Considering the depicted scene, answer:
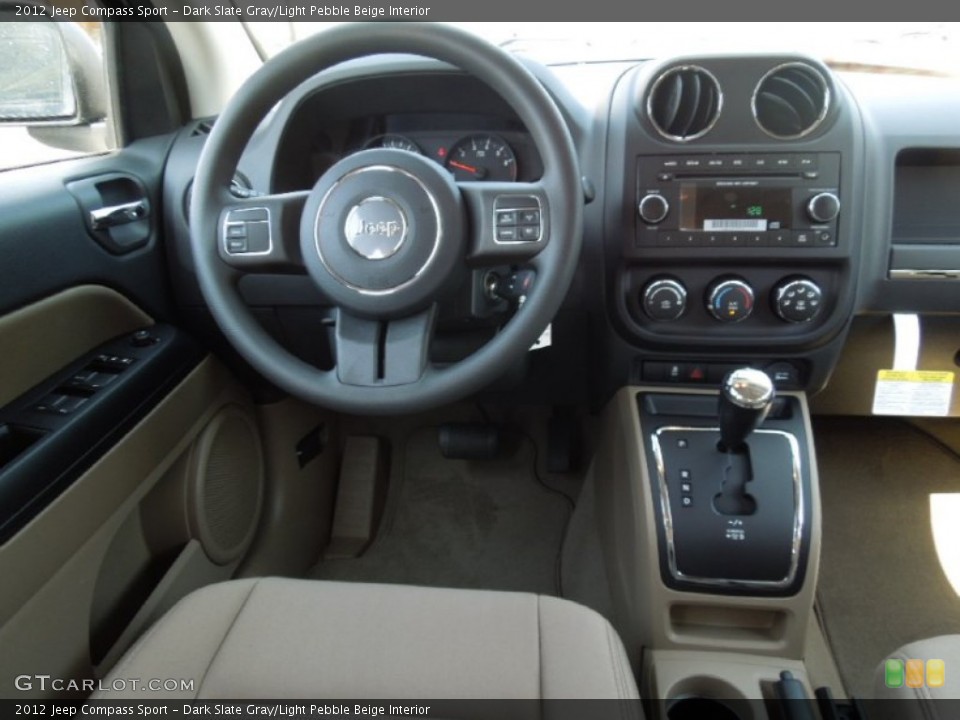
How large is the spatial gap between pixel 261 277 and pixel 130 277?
23 cm

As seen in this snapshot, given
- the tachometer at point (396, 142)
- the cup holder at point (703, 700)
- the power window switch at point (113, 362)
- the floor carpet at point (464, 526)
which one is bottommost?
the floor carpet at point (464, 526)

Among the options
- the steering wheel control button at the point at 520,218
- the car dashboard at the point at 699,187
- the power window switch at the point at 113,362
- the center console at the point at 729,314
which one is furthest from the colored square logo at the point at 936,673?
the power window switch at the point at 113,362

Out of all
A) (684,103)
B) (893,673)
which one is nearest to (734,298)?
(684,103)

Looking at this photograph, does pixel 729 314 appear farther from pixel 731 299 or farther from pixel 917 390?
pixel 917 390

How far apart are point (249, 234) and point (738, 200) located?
79cm

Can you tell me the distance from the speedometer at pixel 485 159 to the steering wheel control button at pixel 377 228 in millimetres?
404

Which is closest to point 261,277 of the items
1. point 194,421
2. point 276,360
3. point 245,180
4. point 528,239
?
point 245,180

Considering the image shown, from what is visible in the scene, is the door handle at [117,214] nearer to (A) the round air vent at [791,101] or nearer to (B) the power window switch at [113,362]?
(B) the power window switch at [113,362]

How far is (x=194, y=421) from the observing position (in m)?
1.36

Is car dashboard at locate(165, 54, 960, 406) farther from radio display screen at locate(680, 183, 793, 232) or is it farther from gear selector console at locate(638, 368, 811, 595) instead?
gear selector console at locate(638, 368, 811, 595)

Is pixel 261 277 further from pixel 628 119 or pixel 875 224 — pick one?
pixel 875 224

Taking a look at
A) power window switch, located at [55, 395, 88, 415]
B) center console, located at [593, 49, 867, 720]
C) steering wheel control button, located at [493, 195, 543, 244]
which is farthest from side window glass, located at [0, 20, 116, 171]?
center console, located at [593, 49, 867, 720]

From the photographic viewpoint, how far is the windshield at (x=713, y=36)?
140 cm

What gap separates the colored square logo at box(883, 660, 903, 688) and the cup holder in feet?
0.95
